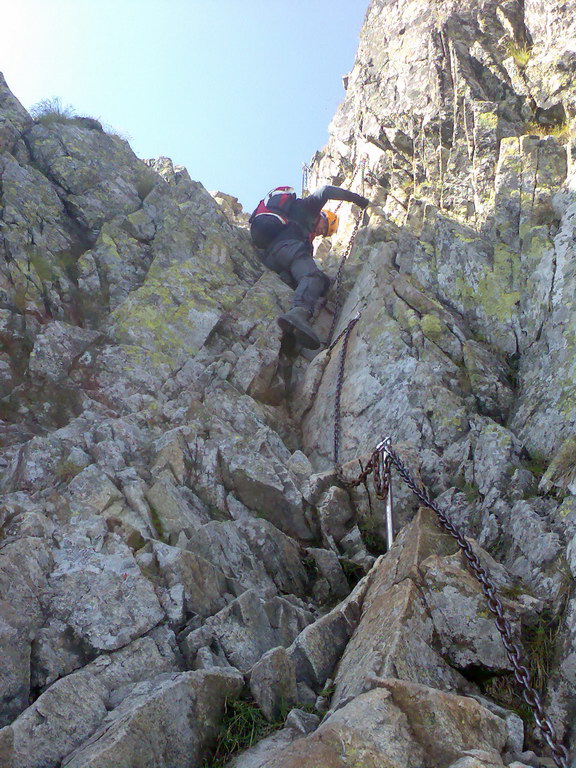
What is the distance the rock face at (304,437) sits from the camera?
18.9ft

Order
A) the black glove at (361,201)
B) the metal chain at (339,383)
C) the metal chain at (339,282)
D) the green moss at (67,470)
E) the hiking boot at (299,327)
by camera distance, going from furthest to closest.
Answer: the black glove at (361,201)
the metal chain at (339,282)
the hiking boot at (299,327)
the metal chain at (339,383)
the green moss at (67,470)

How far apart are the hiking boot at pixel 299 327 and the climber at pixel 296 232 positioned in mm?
965

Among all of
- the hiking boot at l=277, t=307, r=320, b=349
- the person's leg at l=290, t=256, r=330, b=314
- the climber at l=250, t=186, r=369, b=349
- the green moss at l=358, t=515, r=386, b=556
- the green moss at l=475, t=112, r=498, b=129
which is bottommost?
the green moss at l=358, t=515, r=386, b=556

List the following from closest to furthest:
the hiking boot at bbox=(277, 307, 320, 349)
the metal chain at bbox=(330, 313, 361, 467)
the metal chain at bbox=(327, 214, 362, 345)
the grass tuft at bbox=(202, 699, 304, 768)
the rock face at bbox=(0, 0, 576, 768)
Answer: the grass tuft at bbox=(202, 699, 304, 768) → the rock face at bbox=(0, 0, 576, 768) → the metal chain at bbox=(330, 313, 361, 467) → the hiking boot at bbox=(277, 307, 320, 349) → the metal chain at bbox=(327, 214, 362, 345)

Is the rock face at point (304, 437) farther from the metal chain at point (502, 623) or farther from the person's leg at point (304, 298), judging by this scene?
the person's leg at point (304, 298)

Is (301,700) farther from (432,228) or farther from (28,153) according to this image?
(28,153)

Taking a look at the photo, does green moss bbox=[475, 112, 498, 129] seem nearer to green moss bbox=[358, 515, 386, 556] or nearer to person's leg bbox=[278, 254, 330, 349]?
person's leg bbox=[278, 254, 330, 349]

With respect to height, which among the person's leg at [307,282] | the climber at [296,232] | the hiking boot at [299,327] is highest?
the climber at [296,232]

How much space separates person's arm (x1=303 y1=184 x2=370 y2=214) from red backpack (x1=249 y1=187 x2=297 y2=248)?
514 millimetres

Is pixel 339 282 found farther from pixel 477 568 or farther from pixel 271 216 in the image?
pixel 477 568

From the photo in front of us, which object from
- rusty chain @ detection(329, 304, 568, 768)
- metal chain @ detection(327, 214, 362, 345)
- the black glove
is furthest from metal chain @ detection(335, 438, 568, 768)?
the black glove

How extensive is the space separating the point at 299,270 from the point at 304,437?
16.5 feet

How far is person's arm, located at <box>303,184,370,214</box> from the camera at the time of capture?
55.4ft

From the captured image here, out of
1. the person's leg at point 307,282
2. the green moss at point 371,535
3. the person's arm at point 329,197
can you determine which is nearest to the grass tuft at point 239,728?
the green moss at point 371,535
